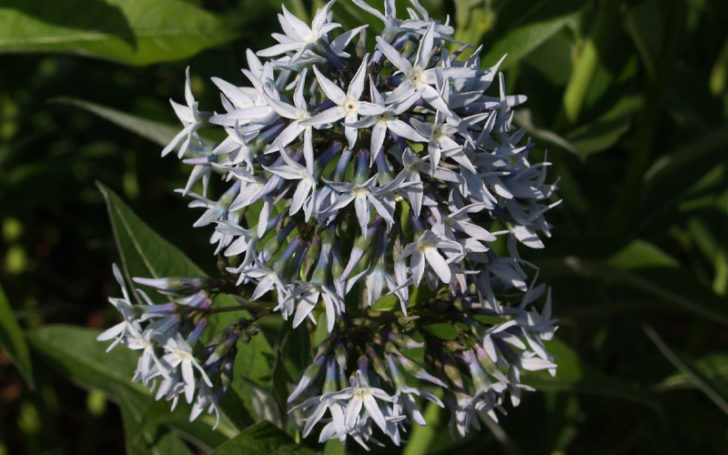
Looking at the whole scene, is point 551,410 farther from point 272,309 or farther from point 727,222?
point 272,309

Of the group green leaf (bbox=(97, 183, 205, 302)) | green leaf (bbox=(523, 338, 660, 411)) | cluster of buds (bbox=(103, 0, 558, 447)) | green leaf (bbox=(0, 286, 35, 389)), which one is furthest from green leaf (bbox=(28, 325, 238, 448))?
green leaf (bbox=(523, 338, 660, 411))

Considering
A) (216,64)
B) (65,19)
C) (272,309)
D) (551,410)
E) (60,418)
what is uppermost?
(65,19)

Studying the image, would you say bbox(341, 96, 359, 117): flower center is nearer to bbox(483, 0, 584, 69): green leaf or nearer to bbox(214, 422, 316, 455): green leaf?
bbox(214, 422, 316, 455): green leaf

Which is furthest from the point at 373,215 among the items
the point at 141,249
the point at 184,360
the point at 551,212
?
the point at 551,212

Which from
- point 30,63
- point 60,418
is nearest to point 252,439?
point 30,63

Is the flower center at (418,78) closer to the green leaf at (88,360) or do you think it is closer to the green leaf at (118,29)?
the green leaf at (118,29)

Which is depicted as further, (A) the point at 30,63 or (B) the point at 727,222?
(A) the point at 30,63
